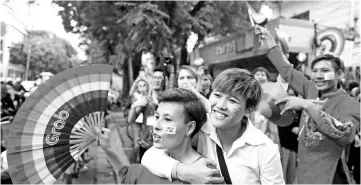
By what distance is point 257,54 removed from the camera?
36.4 feet

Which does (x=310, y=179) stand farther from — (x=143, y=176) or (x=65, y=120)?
(x=65, y=120)

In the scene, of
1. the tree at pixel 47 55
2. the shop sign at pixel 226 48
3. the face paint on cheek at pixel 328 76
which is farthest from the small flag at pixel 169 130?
the tree at pixel 47 55

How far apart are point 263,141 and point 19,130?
1.21 meters

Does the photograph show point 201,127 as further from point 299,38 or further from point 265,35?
point 299,38

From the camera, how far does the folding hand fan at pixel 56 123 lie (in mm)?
1678

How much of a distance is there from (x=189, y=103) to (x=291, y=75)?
1.73 m

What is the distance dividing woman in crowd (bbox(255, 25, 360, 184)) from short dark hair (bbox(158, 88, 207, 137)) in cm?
79

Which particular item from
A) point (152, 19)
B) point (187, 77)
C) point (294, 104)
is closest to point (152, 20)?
point (152, 19)

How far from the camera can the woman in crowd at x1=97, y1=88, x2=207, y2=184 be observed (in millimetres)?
1623

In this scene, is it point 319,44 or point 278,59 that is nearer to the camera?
point 278,59

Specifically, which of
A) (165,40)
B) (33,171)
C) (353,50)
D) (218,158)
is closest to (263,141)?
(218,158)

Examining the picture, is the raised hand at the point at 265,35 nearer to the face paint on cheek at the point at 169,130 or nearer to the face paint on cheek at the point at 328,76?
the face paint on cheek at the point at 328,76

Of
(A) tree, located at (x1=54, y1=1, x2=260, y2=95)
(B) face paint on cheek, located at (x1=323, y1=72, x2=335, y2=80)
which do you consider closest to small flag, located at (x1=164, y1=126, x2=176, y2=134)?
(B) face paint on cheek, located at (x1=323, y1=72, x2=335, y2=80)

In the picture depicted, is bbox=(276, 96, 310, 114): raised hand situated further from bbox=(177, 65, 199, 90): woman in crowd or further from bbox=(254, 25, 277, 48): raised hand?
bbox=(177, 65, 199, 90): woman in crowd
